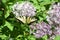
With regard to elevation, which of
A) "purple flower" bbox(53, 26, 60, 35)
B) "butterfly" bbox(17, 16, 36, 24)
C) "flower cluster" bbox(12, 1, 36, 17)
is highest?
"flower cluster" bbox(12, 1, 36, 17)

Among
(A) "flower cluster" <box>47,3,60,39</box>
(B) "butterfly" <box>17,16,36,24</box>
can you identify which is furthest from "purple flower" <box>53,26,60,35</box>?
(B) "butterfly" <box>17,16,36,24</box>

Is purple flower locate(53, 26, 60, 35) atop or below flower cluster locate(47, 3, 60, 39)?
below

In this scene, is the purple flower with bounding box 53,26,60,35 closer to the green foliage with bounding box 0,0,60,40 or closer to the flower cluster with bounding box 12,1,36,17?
the green foliage with bounding box 0,0,60,40

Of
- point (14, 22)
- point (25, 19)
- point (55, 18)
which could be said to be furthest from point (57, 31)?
point (14, 22)

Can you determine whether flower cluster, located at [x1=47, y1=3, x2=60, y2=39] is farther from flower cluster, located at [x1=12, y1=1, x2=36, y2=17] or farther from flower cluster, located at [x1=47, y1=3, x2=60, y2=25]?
flower cluster, located at [x1=12, y1=1, x2=36, y2=17]

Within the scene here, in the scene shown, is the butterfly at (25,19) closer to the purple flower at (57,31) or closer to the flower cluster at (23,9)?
the flower cluster at (23,9)

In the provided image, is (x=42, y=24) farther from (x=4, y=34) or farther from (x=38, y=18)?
(x=4, y=34)

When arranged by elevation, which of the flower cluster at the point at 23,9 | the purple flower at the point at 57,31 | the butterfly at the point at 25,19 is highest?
the flower cluster at the point at 23,9

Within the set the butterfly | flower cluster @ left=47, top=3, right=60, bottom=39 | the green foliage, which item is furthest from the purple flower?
the butterfly

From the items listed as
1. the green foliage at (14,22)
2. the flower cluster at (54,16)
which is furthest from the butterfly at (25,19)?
the flower cluster at (54,16)
